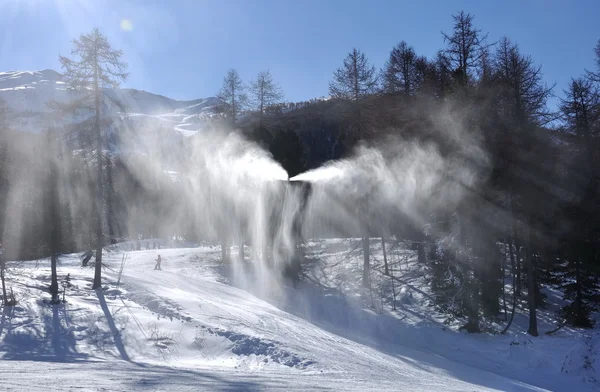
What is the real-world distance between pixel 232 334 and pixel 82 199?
12673 millimetres

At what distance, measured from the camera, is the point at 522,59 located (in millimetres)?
21500

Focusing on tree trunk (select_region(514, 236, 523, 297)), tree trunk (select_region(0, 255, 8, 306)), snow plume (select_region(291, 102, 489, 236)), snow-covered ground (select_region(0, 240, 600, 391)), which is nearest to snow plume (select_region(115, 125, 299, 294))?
snow plume (select_region(291, 102, 489, 236))

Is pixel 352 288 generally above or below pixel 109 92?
below

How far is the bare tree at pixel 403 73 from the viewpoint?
104 feet

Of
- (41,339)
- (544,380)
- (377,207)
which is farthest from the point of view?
(377,207)

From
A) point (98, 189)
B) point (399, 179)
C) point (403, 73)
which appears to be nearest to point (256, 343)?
point (98, 189)

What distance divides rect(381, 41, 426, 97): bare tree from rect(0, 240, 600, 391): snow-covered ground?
1403cm

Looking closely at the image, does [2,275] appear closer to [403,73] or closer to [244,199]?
[244,199]

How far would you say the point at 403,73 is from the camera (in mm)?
31938

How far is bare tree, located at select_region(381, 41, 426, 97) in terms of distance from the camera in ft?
104

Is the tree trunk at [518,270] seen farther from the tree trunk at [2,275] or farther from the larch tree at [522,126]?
the tree trunk at [2,275]

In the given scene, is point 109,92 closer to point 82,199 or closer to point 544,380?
point 82,199

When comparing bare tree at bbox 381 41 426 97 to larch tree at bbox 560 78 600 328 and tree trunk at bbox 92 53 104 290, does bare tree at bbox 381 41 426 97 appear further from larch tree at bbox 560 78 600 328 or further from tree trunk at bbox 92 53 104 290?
tree trunk at bbox 92 53 104 290

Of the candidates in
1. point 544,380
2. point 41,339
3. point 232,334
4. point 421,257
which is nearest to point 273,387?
point 232,334
